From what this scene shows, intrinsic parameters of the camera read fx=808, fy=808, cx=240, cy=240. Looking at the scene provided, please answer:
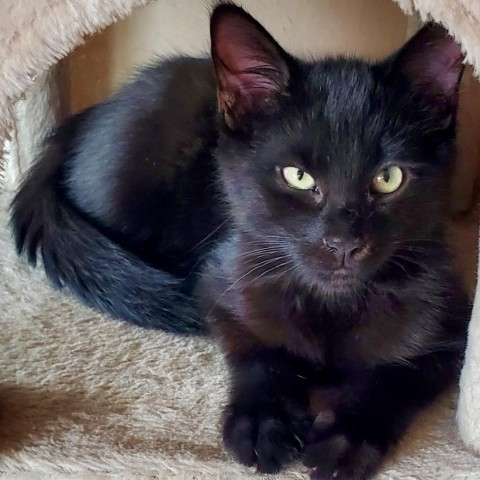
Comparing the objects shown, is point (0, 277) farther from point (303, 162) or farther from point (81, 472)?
point (303, 162)

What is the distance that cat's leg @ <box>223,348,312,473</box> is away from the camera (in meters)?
1.05

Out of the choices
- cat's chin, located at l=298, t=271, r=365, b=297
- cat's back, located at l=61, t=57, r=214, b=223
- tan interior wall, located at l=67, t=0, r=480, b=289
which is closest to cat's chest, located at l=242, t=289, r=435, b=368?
cat's chin, located at l=298, t=271, r=365, b=297

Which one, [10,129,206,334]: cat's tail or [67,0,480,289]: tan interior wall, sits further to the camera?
[67,0,480,289]: tan interior wall

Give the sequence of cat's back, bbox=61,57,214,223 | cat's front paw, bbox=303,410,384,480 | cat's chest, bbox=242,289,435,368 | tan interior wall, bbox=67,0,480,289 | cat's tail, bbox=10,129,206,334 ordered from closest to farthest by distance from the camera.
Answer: cat's front paw, bbox=303,410,384,480
cat's chest, bbox=242,289,435,368
cat's tail, bbox=10,129,206,334
cat's back, bbox=61,57,214,223
tan interior wall, bbox=67,0,480,289

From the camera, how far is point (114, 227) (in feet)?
4.98

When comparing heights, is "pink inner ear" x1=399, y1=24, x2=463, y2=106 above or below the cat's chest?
above

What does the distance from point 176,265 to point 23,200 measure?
33 centimetres

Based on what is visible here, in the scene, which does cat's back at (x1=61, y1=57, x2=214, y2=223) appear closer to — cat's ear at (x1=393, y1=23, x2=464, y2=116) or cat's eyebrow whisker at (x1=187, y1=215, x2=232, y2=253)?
cat's eyebrow whisker at (x1=187, y1=215, x2=232, y2=253)

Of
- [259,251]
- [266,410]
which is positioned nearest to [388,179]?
[259,251]

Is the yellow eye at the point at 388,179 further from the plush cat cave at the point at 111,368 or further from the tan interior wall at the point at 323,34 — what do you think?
the tan interior wall at the point at 323,34

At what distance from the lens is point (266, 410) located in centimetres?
110

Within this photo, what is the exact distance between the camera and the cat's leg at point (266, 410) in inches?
41.3

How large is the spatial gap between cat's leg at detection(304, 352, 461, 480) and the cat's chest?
0.03 metres

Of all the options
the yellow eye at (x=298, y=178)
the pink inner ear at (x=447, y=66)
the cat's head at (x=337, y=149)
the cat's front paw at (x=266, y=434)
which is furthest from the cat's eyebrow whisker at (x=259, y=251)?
the pink inner ear at (x=447, y=66)
